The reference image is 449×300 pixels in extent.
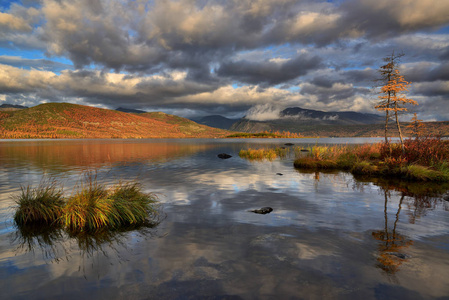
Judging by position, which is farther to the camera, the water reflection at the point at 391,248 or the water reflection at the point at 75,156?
the water reflection at the point at 75,156

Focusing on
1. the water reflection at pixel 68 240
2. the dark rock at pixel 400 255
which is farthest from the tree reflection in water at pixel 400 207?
the water reflection at pixel 68 240

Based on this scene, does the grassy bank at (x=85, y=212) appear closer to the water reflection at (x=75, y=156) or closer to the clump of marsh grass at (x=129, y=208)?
the clump of marsh grass at (x=129, y=208)

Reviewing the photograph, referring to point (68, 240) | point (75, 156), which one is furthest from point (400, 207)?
point (75, 156)

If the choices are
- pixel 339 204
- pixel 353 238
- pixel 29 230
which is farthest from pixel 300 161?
pixel 29 230

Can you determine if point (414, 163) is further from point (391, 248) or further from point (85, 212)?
point (85, 212)

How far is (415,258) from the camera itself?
7.09m

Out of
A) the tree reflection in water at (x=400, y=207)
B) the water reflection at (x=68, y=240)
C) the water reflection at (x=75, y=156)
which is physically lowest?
the water reflection at (x=75, y=156)

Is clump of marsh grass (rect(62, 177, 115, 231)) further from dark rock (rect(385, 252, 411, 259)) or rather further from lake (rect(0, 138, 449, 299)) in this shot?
dark rock (rect(385, 252, 411, 259))

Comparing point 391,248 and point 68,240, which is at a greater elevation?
point 391,248

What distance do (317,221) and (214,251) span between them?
215 inches

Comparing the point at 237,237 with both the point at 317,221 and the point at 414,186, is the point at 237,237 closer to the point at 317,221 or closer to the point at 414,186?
the point at 317,221

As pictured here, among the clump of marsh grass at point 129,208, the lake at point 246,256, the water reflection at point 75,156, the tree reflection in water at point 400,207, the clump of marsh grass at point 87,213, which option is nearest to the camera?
the lake at point 246,256

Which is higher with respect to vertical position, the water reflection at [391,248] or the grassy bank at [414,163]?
the grassy bank at [414,163]

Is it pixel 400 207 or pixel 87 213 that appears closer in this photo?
pixel 87 213
